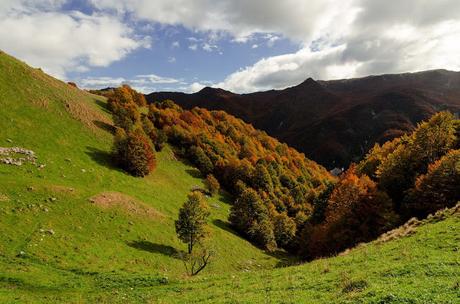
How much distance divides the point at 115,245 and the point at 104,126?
2109 inches

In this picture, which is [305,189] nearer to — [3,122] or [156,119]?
[156,119]

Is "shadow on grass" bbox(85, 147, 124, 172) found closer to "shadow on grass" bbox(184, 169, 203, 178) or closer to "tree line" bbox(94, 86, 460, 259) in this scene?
"tree line" bbox(94, 86, 460, 259)

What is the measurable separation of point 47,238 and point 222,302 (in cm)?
3302

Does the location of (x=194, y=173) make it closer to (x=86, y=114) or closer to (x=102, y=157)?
(x=102, y=157)

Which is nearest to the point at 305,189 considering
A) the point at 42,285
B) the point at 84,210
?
the point at 84,210

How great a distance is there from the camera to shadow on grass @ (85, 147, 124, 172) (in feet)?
263

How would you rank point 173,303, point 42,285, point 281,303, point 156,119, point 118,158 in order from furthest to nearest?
point 156,119
point 118,158
point 42,285
point 173,303
point 281,303

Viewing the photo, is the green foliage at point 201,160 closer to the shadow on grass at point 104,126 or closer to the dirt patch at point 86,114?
the shadow on grass at point 104,126

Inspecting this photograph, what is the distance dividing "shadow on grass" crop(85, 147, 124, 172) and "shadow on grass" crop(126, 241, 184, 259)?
2770 centimetres

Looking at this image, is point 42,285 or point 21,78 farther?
point 21,78

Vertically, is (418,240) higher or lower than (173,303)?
higher

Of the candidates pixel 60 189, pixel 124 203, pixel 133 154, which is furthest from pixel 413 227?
pixel 133 154

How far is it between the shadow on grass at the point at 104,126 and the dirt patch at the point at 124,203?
3426 centimetres

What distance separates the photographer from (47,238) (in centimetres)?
4644
